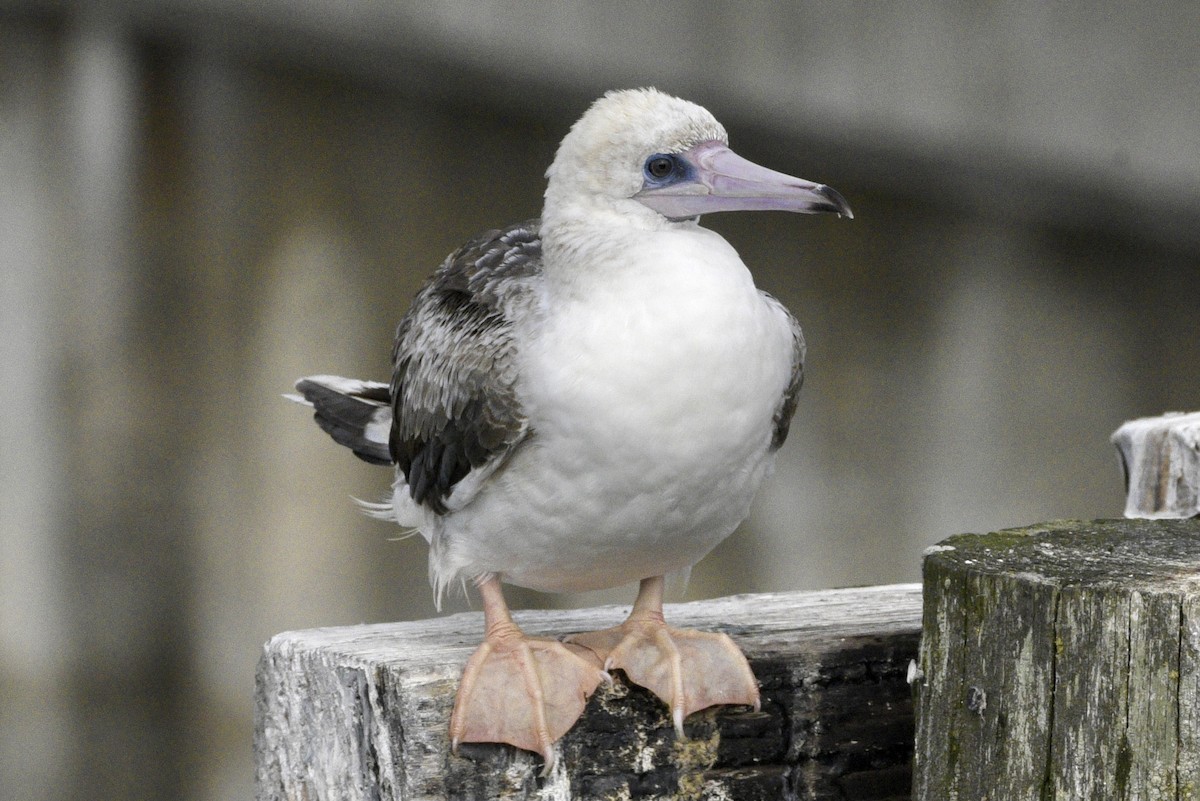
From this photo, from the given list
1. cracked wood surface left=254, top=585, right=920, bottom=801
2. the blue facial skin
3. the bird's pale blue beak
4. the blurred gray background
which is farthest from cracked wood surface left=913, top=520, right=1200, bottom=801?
the blurred gray background

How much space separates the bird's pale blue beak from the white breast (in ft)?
0.18

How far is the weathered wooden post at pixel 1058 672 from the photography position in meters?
1.90

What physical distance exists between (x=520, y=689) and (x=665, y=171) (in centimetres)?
92

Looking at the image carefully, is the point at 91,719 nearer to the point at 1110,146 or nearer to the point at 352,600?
the point at 352,600

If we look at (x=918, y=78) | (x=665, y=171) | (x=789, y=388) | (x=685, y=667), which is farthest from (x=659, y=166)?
(x=918, y=78)

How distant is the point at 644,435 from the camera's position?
2.35 metres

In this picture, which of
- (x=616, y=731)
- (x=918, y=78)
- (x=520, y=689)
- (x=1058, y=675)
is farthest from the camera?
(x=918, y=78)

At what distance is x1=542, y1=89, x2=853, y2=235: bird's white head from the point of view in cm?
251

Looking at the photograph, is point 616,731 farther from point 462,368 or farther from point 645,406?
point 462,368

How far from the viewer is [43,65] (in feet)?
17.0

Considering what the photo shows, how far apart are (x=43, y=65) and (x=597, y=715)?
3.80 meters

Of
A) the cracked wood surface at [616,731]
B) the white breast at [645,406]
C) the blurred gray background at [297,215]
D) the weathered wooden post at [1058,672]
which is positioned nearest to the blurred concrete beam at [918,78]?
the blurred gray background at [297,215]

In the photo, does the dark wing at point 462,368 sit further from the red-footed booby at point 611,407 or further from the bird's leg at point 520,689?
the bird's leg at point 520,689

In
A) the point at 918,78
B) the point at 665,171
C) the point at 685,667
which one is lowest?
the point at 685,667
